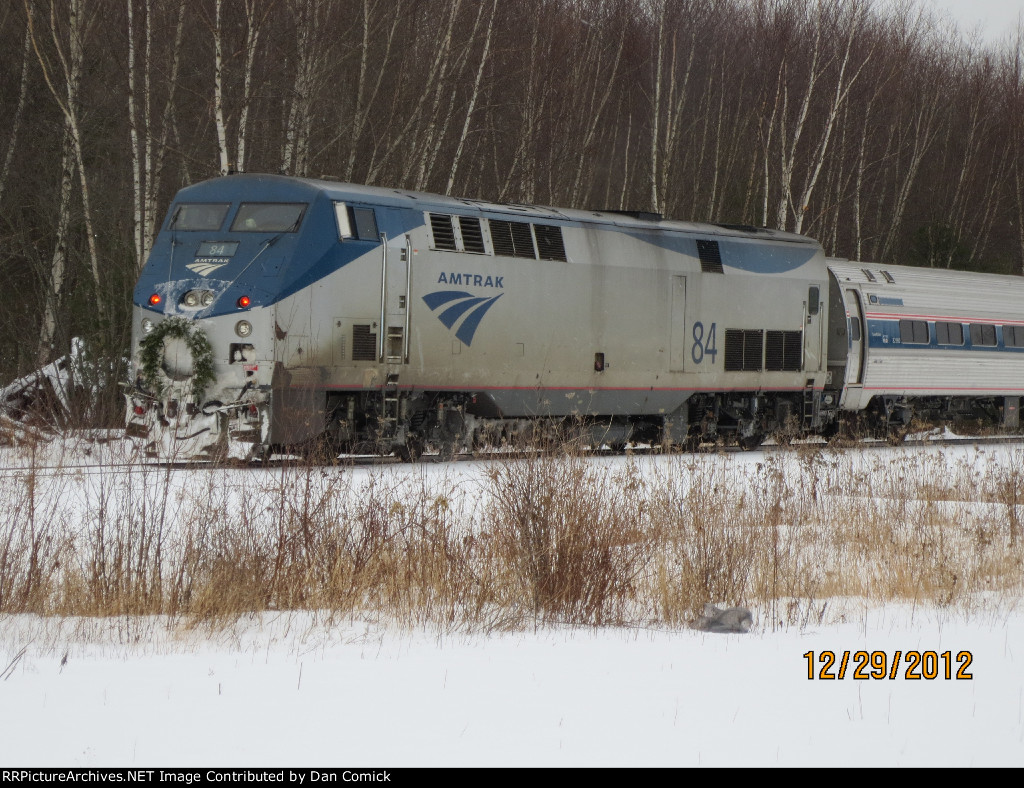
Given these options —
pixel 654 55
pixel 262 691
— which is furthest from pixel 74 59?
pixel 654 55

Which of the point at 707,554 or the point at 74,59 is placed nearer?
the point at 707,554

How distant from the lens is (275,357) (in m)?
14.4

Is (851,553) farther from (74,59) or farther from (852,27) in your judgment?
(852,27)

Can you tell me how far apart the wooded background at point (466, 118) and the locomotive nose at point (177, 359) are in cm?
423

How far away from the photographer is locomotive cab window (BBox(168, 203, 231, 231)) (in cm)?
1541

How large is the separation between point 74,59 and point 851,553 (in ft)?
53.0

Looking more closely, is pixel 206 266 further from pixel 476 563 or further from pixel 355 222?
pixel 476 563

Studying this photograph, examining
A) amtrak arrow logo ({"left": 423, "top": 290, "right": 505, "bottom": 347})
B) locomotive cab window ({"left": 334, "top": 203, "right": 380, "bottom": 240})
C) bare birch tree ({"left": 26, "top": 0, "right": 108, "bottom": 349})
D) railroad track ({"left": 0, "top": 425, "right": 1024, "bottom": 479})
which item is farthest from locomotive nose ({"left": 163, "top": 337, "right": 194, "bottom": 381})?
bare birch tree ({"left": 26, "top": 0, "right": 108, "bottom": 349})

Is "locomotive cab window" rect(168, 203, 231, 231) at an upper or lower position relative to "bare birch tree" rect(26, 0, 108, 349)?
lower

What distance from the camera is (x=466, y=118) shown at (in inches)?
973

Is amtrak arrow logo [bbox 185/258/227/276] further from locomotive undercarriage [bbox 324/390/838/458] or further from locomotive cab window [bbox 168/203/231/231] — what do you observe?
locomotive undercarriage [bbox 324/390/838/458]

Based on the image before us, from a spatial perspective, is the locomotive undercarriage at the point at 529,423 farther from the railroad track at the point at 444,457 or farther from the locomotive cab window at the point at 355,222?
the locomotive cab window at the point at 355,222

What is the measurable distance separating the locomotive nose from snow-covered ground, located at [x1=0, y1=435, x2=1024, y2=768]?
7.48 metres

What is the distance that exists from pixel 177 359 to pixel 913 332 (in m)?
14.2
